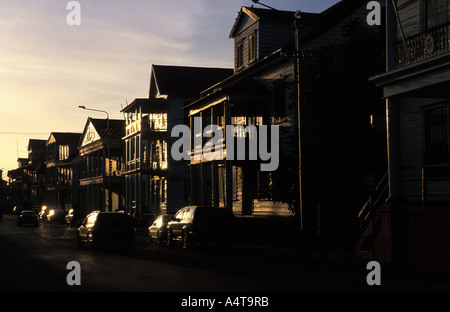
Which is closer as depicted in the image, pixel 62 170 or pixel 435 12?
pixel 435 12

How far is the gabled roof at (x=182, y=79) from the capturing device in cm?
5195

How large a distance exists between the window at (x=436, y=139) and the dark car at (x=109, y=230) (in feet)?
40.0

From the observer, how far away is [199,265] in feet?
62.1

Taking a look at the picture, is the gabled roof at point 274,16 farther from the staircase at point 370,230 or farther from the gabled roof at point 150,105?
the gabled roof at point 150,105

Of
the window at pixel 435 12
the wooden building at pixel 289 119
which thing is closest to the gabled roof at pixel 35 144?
the wooden building at pixel 289 119

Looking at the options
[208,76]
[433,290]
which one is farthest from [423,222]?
[208,76]

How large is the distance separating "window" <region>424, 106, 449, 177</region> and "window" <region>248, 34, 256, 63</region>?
52.2ft

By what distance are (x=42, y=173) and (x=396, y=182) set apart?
10147 centimetres

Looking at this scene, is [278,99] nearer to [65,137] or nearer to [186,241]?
[186,241]

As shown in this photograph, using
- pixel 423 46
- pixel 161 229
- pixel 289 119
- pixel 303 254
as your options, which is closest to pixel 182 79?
pixel 289 119

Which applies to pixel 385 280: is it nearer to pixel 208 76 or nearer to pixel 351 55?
pixel 351 55

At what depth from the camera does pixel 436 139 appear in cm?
2028

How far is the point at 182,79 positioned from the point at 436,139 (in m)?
35.0

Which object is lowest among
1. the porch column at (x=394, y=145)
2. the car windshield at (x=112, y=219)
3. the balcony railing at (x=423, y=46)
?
the car windshield at (x=112, y=219)
